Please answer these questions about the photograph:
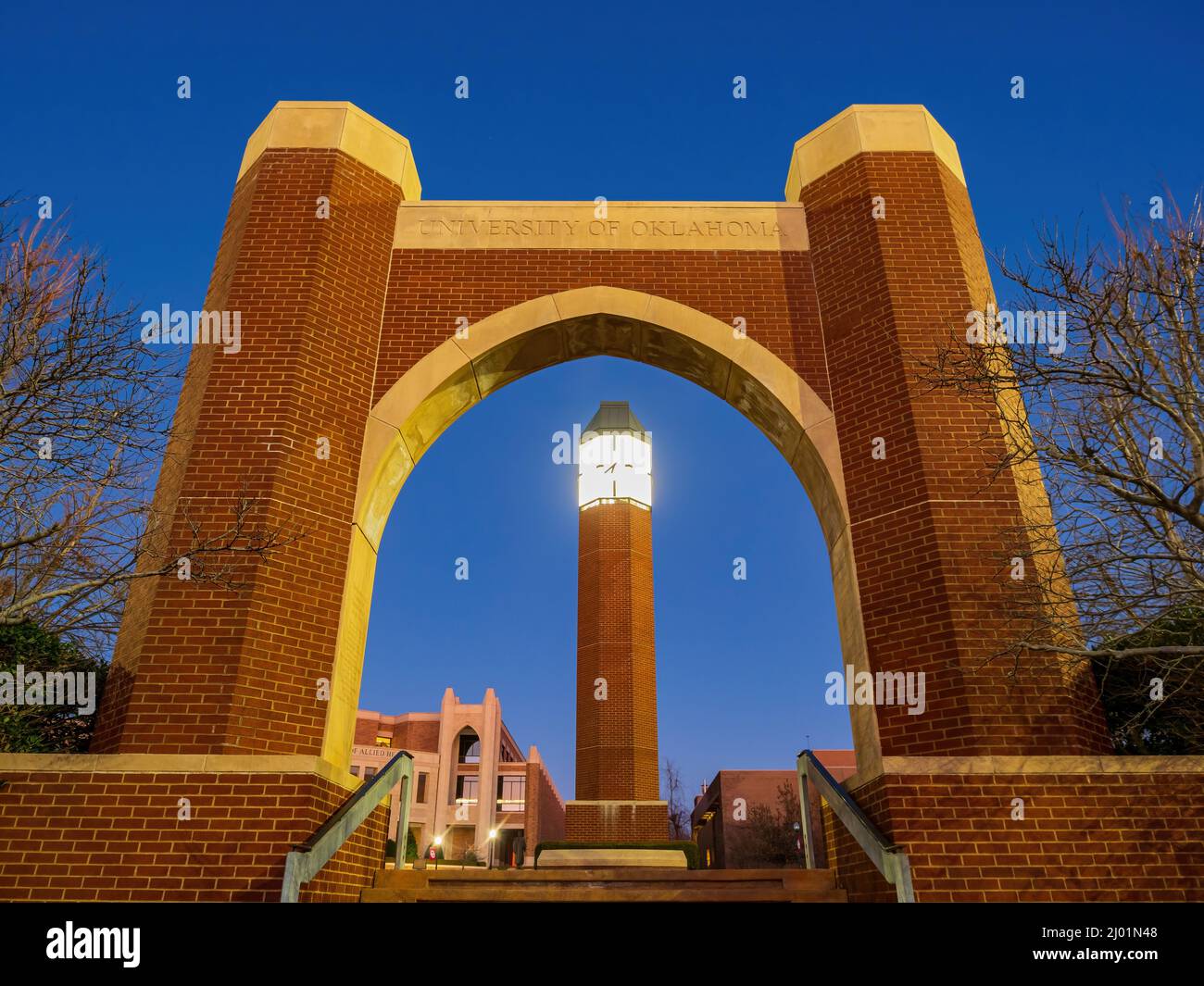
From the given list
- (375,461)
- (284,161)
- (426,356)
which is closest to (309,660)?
(375,461)

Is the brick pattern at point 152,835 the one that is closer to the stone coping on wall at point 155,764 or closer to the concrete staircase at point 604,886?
the stone coping on wall at point 155,764

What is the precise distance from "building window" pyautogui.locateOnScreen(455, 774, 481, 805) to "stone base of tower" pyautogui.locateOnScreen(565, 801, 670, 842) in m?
25.4

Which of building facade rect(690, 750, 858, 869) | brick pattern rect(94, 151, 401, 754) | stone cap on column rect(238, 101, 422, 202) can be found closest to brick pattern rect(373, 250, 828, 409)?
brick pattern rect(94, 151, 401, 754)

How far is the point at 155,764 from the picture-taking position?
6492 millimetres

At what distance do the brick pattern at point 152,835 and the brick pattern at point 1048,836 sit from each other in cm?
460

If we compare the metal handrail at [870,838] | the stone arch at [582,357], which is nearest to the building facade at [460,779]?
the stone arch at [582,357]

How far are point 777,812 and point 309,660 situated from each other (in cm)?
3724

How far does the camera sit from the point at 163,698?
22.4 feet

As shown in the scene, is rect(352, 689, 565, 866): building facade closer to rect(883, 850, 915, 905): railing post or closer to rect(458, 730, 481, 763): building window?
rect(458, 730, 481, 763): building window

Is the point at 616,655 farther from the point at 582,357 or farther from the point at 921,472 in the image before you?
the point at 921,472

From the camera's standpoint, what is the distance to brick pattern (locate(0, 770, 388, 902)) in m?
6.14

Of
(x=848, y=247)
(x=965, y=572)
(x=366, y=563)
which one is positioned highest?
(x=848, y=247)

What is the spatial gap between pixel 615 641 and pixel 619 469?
6.06m
